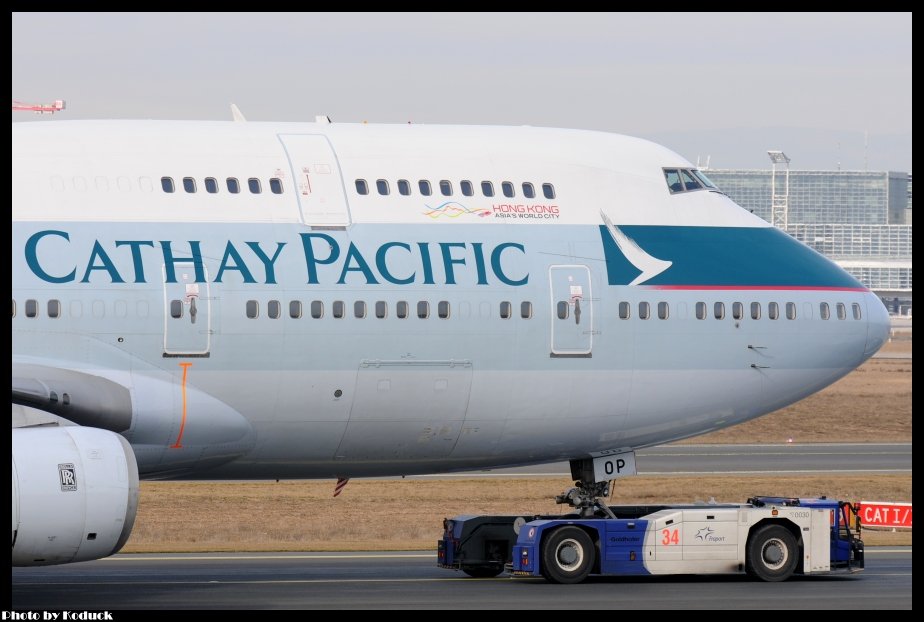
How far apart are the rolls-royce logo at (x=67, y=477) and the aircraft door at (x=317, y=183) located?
5.38m

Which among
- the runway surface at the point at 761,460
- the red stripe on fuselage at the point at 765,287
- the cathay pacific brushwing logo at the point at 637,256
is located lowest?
the runway surface at the point at 761,460

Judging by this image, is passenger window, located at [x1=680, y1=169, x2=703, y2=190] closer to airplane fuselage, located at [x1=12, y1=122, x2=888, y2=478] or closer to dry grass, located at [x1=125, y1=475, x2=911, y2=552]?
airplane fuselage, located at [x1=12, y1=122, x2=888, y2=478]

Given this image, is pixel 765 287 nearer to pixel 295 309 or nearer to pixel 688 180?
pixel 688 180

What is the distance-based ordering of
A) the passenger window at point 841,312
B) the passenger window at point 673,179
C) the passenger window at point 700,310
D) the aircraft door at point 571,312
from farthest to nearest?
the passenger window at point 673,179
the passenger window at point 841,312
the passenger window at point 700,310
the aircraft door at point 571,312

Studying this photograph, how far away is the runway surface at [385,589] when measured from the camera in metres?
21.8

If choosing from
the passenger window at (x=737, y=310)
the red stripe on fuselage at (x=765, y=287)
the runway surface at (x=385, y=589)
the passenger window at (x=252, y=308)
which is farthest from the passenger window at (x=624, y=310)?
the passenger window at (x=252, y=308)

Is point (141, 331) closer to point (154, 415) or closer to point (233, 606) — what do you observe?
point (154, 415)

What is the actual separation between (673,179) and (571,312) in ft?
10.2

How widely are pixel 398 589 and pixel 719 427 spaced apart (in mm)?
5770

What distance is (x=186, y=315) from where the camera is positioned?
72.3 ft

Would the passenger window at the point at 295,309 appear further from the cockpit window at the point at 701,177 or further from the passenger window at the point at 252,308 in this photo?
the cockpit window at the point at 701,177

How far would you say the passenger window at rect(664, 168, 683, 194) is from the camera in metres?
25.1

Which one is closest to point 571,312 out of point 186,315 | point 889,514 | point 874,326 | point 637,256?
point 637,256
